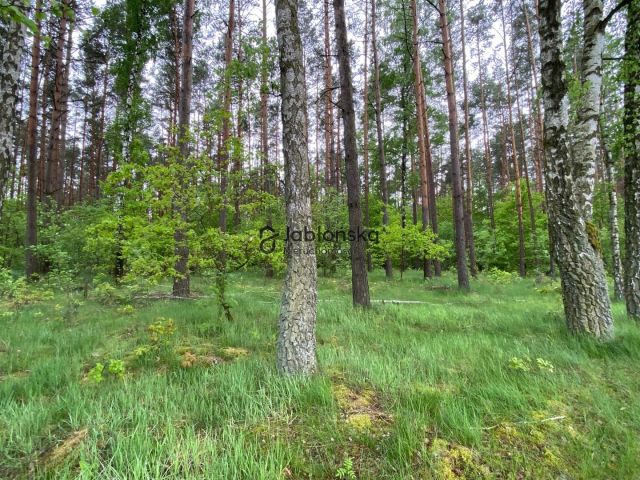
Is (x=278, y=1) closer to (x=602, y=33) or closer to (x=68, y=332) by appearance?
(x=602, y=33)

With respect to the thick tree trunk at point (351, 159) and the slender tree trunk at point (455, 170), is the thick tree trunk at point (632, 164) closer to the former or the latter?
the thick tree trunk at point (351, 159)

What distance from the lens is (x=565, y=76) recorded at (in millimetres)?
4152

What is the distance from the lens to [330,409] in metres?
2.40

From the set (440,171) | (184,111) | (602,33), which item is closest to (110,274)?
(184,111)

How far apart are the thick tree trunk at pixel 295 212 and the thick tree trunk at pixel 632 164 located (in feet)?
16.6

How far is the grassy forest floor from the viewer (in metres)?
1.82

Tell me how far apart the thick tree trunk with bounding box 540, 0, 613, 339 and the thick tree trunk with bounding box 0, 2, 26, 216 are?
677 centimetres

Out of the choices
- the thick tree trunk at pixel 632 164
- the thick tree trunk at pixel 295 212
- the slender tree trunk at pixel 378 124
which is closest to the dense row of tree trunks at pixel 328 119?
the slender tree trunk at pixel 378 124

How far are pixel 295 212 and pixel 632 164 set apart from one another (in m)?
5.46

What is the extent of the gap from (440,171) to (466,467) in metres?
30.4

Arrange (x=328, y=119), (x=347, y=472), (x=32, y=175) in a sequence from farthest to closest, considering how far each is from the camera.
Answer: (x=328, y=119) < (x=32, y=175) < (x=347, y=472)

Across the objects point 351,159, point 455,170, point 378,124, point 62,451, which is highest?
point 378,124

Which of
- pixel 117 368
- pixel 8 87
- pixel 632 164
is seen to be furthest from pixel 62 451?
pixel 632 164

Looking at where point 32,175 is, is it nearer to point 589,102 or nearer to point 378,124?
point 378,124
